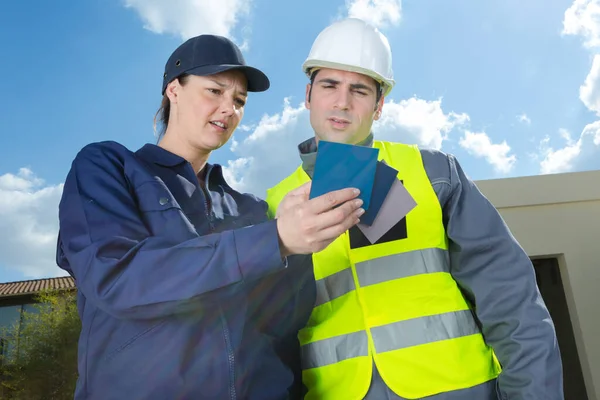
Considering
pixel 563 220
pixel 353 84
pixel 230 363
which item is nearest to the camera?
pixel 230 363

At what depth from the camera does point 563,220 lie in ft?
28.5

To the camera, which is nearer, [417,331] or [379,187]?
[379,187]

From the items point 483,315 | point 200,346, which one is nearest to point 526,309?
point 483,315

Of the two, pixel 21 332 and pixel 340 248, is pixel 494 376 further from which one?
pixel 21 332

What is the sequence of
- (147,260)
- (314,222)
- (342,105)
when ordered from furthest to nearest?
(342,105) → (147,260) → (314,222)

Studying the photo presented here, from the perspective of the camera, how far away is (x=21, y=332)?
97.5 ft

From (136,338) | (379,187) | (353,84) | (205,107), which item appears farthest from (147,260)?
(353,84)

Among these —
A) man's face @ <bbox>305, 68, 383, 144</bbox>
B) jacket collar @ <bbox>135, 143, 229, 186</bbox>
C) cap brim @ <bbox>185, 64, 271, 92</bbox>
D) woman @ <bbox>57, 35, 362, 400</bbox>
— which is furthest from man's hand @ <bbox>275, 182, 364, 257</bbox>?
man's face @ <bbox>305, 68, 383, 144</bbox>

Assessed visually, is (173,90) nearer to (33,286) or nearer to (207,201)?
(207,201)

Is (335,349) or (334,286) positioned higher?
(334,286)

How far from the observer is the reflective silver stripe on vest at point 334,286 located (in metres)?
2.60

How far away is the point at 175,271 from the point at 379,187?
0.75 meters

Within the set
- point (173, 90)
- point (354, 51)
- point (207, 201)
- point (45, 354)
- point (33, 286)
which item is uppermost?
point (33, 286)

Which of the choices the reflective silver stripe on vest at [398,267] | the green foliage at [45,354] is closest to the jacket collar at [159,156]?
the reflective silver stripe on vest at [398,267]
